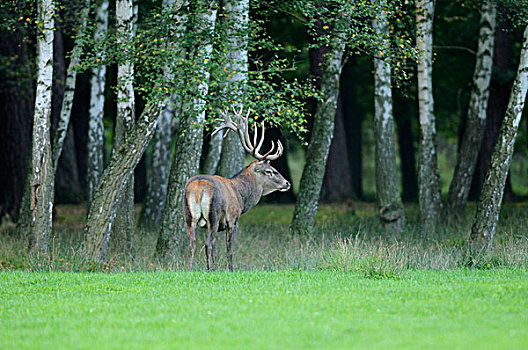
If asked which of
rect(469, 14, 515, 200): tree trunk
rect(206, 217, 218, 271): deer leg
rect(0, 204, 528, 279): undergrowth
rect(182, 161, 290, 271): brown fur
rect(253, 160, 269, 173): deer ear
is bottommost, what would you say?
rect(0, 204, 528, 279): undergrowth

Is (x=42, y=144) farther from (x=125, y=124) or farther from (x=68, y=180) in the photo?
(x=68, y=180)

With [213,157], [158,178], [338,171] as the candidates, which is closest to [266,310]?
[213,157]

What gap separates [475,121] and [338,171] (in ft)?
27.0

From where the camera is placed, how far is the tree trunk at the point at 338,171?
28078 mm

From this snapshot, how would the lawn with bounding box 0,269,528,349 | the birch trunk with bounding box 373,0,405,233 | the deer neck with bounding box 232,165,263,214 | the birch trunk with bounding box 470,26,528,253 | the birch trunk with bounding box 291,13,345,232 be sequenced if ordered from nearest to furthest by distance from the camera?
the lawn with bounding box 0,269,528,349, the deer neck with bounding box 232,165,263,214, the birch trunk with bounding box 470,26,528,253, the birch trunk with bounding box 291,13,345,232, the birch trunk with bounding box 373,0,405,233

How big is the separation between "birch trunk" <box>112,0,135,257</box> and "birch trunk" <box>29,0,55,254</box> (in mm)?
1252

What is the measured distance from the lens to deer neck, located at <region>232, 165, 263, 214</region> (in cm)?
1335

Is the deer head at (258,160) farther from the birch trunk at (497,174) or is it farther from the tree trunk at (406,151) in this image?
the tree trunk at (406,151)

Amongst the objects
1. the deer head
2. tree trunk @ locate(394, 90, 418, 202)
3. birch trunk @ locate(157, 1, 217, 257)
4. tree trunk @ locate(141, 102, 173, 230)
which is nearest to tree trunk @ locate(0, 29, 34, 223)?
tree trunk @ locate(141, 102, 173, 230)

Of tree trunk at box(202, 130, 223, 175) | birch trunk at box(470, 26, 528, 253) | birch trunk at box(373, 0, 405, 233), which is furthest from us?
birch trunk at box(373, 0, 405, 233)

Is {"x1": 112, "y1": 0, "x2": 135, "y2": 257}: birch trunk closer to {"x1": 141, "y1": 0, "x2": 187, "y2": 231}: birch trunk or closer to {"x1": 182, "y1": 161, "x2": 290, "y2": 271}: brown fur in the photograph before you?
{"x1": 182, "y1": 161, "x2": 290, "y2": 271}: brown fur

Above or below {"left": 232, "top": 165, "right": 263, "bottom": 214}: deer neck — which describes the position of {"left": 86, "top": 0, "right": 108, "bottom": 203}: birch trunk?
above

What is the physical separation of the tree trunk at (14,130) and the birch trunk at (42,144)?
7.00 meters

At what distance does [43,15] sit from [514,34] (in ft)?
61.1
